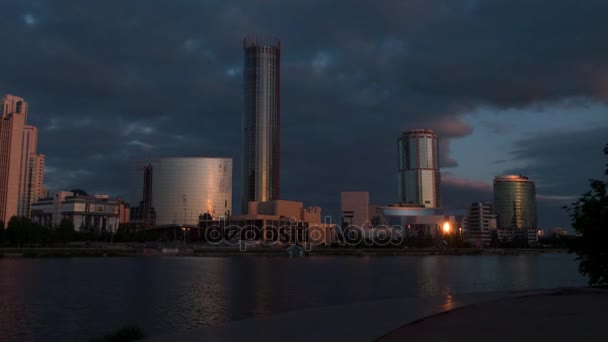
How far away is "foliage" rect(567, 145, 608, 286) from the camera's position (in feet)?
96.3

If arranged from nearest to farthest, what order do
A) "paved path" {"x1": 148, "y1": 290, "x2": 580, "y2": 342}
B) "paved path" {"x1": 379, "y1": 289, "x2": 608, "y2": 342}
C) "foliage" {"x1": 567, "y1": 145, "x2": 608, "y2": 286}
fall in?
1. "paved path" {"x1": 379, "y1": 289, "x2": 608, "y2": 342}
2. "paved path" {"x1": 148, "y1": 290, "x2": 580, "y2": 342}
3. "foliage" {"x1": 567, "y1": 145, "x2": 608, "y2": 286}

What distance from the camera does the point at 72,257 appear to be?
149 m

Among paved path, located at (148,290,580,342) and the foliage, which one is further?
the foliage

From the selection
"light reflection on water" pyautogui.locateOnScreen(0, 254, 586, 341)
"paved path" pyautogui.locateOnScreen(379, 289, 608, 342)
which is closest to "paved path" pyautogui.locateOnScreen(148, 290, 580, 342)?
"paved path" pyautogui.locateOnScreen(379, 289, 608, 342)

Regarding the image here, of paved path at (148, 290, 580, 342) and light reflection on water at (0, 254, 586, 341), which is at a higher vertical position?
paved path at (148, 290, 580, 342)

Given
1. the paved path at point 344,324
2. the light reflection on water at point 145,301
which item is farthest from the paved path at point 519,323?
the light reflection on water at point 145,301

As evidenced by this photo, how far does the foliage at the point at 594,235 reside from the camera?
29.4m

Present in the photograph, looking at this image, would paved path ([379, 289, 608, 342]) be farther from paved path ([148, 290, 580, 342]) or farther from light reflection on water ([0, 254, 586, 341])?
light reflection on water ([0, 254, 586, 341])

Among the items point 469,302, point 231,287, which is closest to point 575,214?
point 469,302

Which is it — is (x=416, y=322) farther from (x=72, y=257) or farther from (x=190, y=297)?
(x=72, y=257)

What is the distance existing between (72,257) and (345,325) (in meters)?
145

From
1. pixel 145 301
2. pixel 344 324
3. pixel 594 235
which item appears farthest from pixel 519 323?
pixel 145 301

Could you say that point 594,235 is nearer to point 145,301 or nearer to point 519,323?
point 519,323

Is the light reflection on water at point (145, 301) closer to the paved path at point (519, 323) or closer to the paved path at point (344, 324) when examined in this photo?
the paved path at point (344, 324)
